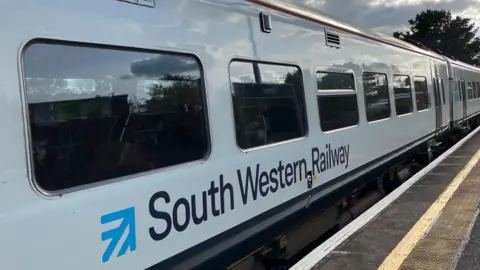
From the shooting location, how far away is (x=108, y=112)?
246 centimetres

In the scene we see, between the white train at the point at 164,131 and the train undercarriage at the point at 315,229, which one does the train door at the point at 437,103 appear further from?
the white train at the point at 164,131

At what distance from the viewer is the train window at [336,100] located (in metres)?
4.74

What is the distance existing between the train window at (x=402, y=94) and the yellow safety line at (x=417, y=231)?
4.59ft

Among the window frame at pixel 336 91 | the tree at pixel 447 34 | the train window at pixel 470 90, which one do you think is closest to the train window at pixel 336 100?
the window frame at pixel 336 91

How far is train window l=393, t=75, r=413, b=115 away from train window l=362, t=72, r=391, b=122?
0.54m

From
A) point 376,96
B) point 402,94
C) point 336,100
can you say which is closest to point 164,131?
point 336,100

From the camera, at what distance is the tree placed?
6569cm

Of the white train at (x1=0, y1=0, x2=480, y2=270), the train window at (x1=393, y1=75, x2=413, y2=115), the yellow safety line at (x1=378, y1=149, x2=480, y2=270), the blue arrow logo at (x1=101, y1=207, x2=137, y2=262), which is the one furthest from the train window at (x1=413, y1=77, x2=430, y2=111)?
the blue arrow logo at (x1=101, y1=207, x2=137, y2=262)

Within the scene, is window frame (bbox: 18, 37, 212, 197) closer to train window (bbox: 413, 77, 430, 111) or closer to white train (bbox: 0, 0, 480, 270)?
white train (bbox: 0, 0, 480, 270)

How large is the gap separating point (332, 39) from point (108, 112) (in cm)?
330

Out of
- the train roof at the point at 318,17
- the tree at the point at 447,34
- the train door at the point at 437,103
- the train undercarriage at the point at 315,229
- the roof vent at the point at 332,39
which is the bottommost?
the train undercarriage at the point at 315,229

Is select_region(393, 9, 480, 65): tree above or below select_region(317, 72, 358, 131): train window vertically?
above

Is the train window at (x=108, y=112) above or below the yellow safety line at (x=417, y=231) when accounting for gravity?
above

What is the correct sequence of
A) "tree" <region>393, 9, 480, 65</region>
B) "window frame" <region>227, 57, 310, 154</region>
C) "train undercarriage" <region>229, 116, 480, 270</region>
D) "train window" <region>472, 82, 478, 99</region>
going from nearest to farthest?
"window frame" <region>227, 57, 310, 154</region> < "train undercarriage" <region>229, 116, 480, 270</region> < "train window" <region>472, 82, 478, 99</region> < "tree" <region>393, 9, 480, 65</region>
